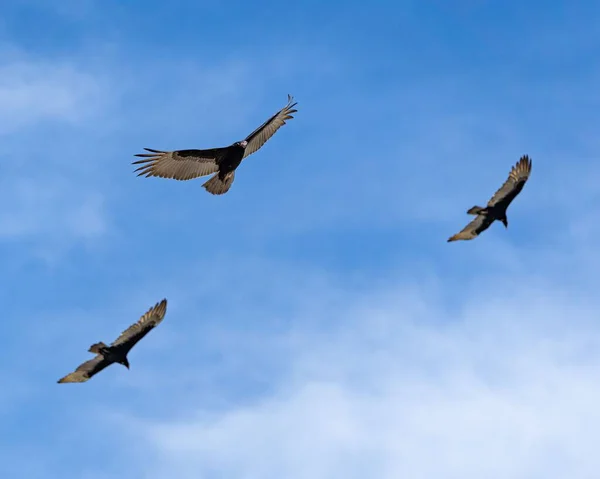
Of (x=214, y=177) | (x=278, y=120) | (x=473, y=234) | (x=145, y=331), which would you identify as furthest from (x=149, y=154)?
(x=473, y=234)

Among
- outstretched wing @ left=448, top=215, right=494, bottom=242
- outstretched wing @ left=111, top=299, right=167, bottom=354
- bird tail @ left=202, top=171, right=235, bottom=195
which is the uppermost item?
bird tail @ left=202, top=171, right=235, bottom=195

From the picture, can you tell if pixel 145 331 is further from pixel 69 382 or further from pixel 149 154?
pixel 149 154

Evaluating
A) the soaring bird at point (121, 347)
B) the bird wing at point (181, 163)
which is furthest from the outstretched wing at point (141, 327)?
the bird wing at point (181, 163)

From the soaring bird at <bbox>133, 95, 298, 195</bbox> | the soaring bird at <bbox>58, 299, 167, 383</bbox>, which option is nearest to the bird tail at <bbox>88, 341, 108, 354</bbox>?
the soaring bird at <bbox>58, 299, 167, 383</bbox>

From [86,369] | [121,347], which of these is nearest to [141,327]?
[121,347]

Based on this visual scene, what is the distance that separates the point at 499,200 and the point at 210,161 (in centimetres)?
1096

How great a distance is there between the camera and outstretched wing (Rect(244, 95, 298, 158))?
119ft

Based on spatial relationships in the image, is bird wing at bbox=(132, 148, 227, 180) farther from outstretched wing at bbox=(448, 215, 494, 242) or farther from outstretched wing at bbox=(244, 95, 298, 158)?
outstretched wing at bbox=(448, 215, 494, 242)

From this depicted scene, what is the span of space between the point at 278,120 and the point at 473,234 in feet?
33.8

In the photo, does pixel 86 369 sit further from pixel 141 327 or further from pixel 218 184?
pixel 218 184

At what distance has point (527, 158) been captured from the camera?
2972 cm

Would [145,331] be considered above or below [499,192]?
below

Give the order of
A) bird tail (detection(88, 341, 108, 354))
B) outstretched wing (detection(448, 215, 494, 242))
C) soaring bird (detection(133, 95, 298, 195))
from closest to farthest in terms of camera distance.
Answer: bird tail (detection(88, 341, 108, 354)) → outstretched wing (detection(448, 215, 494, 242)) → soaring bird (detection(133, 95, 298, 195))

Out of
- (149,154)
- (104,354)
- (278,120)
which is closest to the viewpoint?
(104,354)
